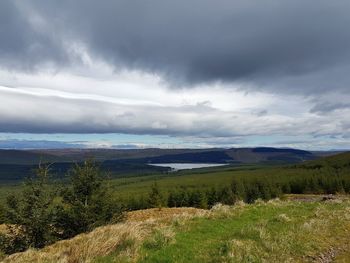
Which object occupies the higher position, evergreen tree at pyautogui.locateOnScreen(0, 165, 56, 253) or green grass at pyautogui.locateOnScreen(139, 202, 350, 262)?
green grass at pyautogui.locateOnScreen(139, 202, 350, 262)

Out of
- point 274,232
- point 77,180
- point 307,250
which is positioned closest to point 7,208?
point 77,180

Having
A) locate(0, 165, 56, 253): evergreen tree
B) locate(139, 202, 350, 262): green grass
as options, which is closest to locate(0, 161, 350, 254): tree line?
locate(0, 165, 56, 253): evergreen tree

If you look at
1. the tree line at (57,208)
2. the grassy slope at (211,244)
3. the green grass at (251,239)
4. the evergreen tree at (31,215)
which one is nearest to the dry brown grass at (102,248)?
the grassy slope at (211,244)

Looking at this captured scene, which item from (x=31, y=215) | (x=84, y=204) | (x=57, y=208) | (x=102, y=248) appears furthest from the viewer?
(x=84, y=204)

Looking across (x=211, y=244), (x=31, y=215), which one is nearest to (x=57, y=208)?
(x=31, y=215)

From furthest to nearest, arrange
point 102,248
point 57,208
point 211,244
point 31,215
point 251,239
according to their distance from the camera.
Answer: point 57,208 < point 31,215 < point 251,239 < point 211,244 < point 102,248

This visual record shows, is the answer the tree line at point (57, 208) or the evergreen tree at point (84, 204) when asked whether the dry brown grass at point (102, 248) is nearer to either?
the tree line at point (57, 208)

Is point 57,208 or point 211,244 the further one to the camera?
point 57,208

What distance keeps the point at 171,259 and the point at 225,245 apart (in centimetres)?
228

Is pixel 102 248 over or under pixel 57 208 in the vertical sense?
over

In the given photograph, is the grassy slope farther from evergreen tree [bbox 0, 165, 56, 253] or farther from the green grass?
evergreen tree [bbox 0, 165, 56, 253]

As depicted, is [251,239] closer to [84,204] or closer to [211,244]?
[211,244]

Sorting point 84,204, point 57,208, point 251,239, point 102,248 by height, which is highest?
point 251,239

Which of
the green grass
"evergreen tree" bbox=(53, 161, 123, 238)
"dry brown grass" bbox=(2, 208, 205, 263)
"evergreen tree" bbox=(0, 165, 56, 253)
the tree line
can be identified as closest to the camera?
the green grass
